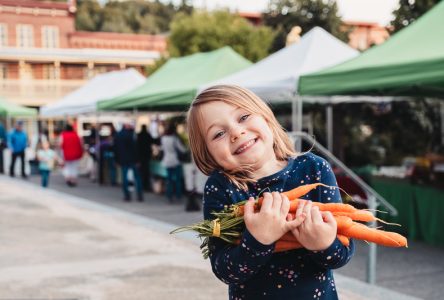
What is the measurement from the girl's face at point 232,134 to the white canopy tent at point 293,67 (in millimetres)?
6029

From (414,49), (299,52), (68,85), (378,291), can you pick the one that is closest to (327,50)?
(299,52)

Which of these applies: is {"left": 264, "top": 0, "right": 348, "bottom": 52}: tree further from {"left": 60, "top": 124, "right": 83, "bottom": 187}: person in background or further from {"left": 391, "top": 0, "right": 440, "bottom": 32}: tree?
{"left": 60, "top": 124, "right": 83, "bottom": 187}: person in background

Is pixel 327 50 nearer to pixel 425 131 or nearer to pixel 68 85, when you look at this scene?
pixel 425 131

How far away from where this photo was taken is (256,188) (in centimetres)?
170

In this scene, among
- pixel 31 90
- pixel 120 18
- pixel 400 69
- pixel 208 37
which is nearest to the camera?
pixel 400 69

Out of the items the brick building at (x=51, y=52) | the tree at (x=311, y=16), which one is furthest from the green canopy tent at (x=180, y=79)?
the brick building at (x=51, y=52)

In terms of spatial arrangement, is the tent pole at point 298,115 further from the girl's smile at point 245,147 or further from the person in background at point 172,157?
the girl's smile at point 245,147

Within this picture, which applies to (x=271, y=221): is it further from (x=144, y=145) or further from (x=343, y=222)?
(x=144, y=145)

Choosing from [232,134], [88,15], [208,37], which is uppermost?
[88,15]

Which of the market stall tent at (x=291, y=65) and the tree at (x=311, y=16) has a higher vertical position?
the tree at (x=311, y=16)

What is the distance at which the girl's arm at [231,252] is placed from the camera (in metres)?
1.48

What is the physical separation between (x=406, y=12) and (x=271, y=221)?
13033mm

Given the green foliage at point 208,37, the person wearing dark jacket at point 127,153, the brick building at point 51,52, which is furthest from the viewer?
the brick building at point 51,52

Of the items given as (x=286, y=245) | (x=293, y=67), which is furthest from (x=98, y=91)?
(x=286, y=245)
